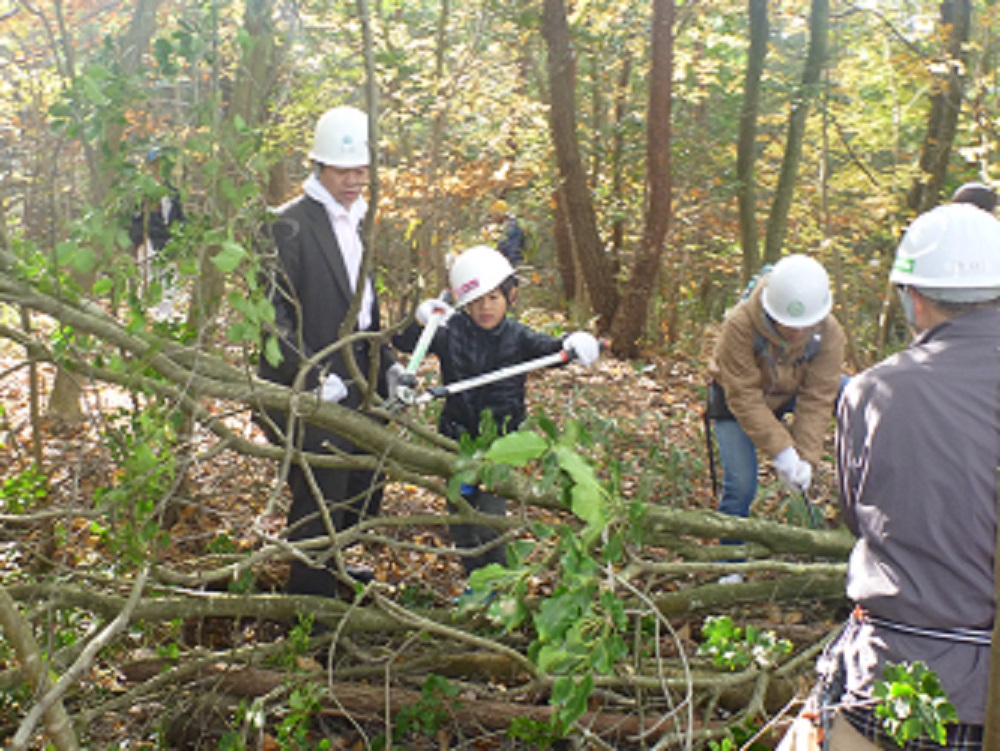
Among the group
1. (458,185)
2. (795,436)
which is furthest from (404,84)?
(795,436)

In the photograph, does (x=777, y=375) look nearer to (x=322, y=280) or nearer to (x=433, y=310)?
(x=433, y=310)

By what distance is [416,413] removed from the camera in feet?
13.3

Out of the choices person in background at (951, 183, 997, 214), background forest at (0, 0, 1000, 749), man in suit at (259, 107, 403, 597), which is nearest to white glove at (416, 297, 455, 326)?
background forest at (0, 0, 1000, 749)

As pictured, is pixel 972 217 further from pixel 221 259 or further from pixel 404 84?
pixel 404 84

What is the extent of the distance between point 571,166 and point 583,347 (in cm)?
543

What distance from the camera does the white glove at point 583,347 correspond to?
407cm

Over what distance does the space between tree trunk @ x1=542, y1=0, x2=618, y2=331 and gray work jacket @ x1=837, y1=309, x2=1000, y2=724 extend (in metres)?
7.30

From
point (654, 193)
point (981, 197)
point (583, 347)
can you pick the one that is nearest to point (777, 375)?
point (583, 347)

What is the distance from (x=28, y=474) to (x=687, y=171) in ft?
28.8

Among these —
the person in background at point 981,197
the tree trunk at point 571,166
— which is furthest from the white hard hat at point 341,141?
the tree trunk at point 571,166

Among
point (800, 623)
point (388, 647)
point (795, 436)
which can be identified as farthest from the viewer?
point (795, 436)

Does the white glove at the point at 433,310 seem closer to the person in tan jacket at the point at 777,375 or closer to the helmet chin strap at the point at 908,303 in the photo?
the person in tan jacket at the point at 777,375

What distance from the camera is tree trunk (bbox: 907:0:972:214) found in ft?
26.8

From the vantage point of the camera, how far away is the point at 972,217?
88.7 inches
